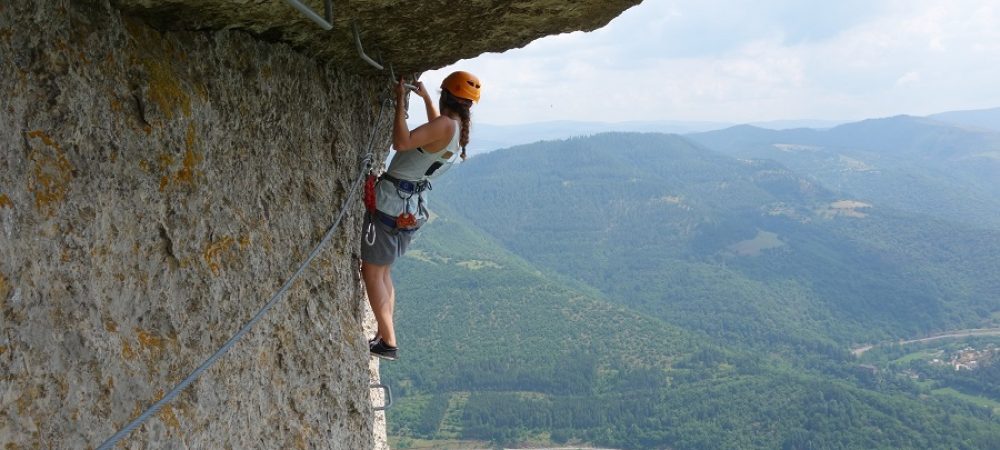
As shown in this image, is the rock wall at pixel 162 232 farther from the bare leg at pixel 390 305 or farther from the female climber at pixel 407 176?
the bare leg at pixel 390 305

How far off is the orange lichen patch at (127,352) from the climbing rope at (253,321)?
22 centimetres

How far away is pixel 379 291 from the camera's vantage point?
18.9 ft

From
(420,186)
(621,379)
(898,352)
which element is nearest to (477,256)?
(621,379)

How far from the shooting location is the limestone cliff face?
104 inches

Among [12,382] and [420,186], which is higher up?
[420,186]

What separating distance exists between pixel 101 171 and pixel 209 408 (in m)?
1.32

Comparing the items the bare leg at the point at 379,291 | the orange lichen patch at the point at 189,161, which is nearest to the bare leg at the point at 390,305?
the bare leg at the point at 379,291

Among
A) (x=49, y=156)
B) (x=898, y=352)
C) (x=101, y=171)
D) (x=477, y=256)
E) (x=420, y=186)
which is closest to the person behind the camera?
(x=49, y=156)

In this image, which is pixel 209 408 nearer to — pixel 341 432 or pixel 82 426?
pixel 82 426

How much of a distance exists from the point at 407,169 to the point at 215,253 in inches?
82.2

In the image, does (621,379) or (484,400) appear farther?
(621,379)

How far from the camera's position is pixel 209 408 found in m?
3.66

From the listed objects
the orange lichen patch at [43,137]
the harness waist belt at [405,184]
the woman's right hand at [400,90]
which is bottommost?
the harness waist belt at [405,184]

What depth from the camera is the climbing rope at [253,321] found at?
2.96 meters
